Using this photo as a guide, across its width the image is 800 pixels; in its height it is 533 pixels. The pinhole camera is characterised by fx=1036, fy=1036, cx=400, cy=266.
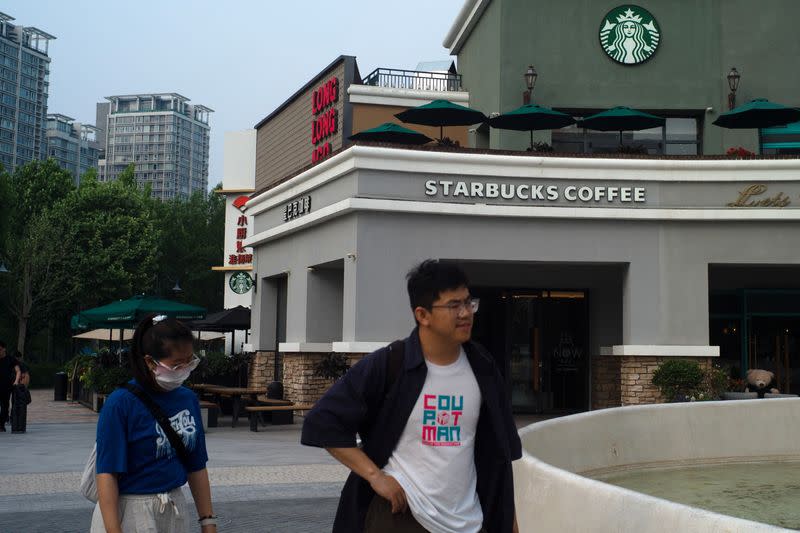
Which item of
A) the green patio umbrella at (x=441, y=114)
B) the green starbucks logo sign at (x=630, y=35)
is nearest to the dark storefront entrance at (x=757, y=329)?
the green starbucks logo sign at (x=630, y=35)

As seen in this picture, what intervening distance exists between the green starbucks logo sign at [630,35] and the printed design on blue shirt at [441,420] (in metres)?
24.8

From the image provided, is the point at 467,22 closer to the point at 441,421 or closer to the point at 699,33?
the point at 699,33

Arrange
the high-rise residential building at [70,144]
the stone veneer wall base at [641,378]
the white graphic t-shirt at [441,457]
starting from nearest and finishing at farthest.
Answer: the white graphic t-shirt at [441,457] → the stone veneer wall base at [641,378] → the high-rise residential building at [70,144]

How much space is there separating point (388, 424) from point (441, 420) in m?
0.21

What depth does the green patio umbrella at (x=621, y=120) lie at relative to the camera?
81.7ft

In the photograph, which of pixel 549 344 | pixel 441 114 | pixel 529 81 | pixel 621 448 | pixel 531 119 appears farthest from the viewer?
pixel 529 81

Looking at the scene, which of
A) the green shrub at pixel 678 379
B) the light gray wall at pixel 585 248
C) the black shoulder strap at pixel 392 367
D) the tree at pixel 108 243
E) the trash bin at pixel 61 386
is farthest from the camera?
the tree at pixel 108 243

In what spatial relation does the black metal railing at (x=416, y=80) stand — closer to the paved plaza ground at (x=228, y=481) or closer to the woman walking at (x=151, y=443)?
the paved plaza ground at (x=228, y=481)

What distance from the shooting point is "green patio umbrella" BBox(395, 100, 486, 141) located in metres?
25.8

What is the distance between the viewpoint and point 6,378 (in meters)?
21.2

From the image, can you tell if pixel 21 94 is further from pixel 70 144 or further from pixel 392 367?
pixel 392 367

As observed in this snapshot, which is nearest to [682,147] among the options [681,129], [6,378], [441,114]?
[681,129]

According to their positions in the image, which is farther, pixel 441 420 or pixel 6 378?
pixel 6 378

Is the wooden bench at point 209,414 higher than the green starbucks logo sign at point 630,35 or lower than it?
lower
